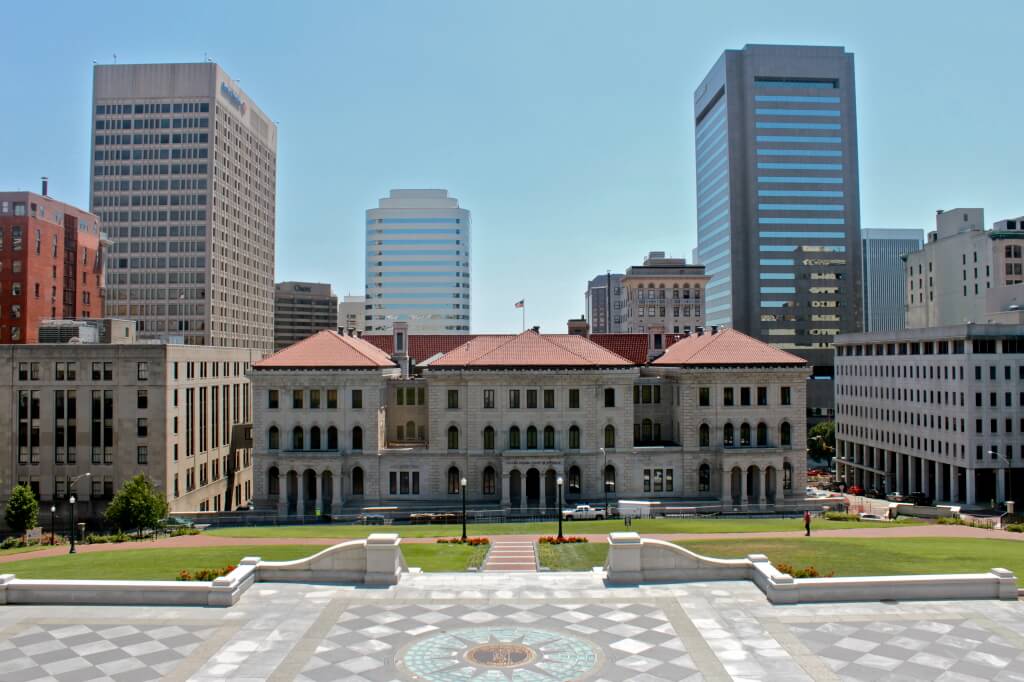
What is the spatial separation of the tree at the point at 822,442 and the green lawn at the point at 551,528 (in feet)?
245

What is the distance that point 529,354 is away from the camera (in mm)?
74500

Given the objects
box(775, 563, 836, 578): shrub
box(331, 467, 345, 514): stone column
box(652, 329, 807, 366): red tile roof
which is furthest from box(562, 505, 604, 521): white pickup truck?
box(775, 563, 836, 578): shrub

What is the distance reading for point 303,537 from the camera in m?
51.6

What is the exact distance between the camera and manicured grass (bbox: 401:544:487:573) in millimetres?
38844

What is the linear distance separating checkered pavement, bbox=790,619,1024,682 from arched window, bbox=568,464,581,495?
46.3 m

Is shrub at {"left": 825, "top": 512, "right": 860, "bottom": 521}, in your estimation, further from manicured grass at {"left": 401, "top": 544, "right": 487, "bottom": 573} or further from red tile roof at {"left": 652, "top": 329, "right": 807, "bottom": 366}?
manicured grass at {"left": 401, "top": 544, "right": 487, "bottom": 573}

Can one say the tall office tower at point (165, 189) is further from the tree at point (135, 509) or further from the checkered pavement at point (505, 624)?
the checkered pavement at point (505, 624)

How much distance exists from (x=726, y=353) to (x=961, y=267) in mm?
82882

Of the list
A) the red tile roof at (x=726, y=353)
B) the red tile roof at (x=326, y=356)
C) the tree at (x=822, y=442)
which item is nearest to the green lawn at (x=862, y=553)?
the red tile roof at (x=726, y=353)

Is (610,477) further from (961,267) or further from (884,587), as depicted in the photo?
(961,267)

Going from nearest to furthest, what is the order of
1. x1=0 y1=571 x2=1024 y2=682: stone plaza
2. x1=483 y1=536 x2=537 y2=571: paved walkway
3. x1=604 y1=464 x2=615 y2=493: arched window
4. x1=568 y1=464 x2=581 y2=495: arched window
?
x1=0 y1=571 x2=1024 y2=682: stone plaza, x1=483 y1=536 x2=537 y2=571: paved walkway, x1=604 y1=464 x2=615 y2=493: arched window, x1=568 y1=464 x2=581 y2=495: arched window

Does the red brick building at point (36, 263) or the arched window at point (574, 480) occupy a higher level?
the red brick building at point (36, 263)

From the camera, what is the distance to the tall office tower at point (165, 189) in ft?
442

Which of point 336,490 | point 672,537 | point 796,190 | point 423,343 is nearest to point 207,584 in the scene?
point 672,537
